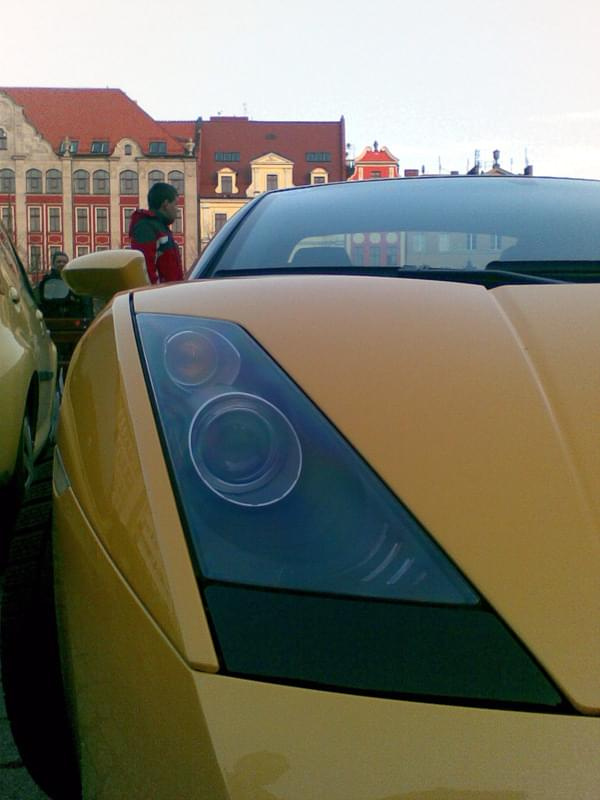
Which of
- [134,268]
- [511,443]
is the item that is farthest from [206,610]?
[134,268]

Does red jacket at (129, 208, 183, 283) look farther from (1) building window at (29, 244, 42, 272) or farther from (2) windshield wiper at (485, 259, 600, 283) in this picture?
(1) building window at (29, 244, 42, 272)

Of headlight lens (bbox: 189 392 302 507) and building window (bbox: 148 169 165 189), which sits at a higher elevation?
building window (bbox: 148 169 165 189)

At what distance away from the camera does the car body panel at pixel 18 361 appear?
114 inches

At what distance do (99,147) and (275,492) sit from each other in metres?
67.0

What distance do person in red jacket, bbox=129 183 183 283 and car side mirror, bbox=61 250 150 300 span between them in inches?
135

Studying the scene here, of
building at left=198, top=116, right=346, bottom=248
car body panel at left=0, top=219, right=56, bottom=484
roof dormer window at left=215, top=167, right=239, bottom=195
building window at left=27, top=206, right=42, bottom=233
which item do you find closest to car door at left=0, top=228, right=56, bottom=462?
car body panel at left=0, top=219, right=56, bottom=484

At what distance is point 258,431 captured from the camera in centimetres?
115

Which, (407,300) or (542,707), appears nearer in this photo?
(542,707)

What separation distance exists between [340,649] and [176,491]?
0.26 meters

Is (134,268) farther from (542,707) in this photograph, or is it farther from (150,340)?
(542,707)

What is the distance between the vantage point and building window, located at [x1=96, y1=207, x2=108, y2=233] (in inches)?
2596

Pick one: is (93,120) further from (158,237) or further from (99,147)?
(158,237)

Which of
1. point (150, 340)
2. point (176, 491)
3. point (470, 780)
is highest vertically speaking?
point (150, 340)

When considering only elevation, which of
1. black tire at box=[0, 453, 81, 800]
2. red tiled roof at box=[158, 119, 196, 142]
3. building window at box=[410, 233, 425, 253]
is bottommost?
black tire at box=[0, 453, 81, 800]
